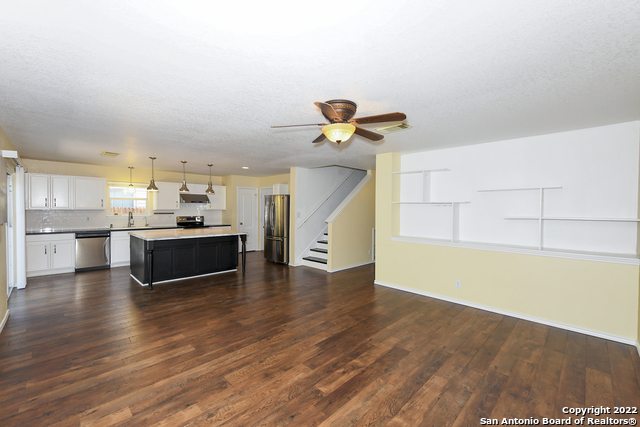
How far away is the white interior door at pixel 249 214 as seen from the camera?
8.97m

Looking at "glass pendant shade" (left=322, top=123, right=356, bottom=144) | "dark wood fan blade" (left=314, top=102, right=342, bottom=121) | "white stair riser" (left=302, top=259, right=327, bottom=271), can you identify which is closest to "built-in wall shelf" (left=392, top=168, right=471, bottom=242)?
"white stair riser" (left=302, top=259, right=327, bottom=271)

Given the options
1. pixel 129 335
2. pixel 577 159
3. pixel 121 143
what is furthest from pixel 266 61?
pixel 577 159

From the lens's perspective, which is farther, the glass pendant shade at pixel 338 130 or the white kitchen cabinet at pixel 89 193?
the white kitchen cabinet at pixel 89 193

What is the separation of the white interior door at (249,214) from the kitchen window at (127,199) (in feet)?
8.25

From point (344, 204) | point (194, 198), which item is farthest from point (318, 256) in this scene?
point (194, 198)

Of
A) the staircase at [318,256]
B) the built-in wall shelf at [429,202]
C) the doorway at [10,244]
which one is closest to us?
the doorway at [10,244]

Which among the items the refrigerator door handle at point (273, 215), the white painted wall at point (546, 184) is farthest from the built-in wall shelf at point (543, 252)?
the refrigerator door handle at point (273, 215)

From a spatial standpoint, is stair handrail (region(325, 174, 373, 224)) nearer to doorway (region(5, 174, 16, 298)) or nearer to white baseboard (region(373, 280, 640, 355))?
white baseboard (region(373, 280, 640, 355))

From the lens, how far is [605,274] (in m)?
3.27

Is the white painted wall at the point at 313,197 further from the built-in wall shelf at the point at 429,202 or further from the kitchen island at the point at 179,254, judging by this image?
the built-in wall shelf at the point at 429,202

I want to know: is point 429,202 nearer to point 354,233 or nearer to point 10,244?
point 354,233

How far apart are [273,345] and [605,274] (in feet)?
12.3

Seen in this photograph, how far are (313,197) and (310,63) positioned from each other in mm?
5577

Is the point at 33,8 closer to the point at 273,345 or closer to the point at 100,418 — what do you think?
the point at 100,418
